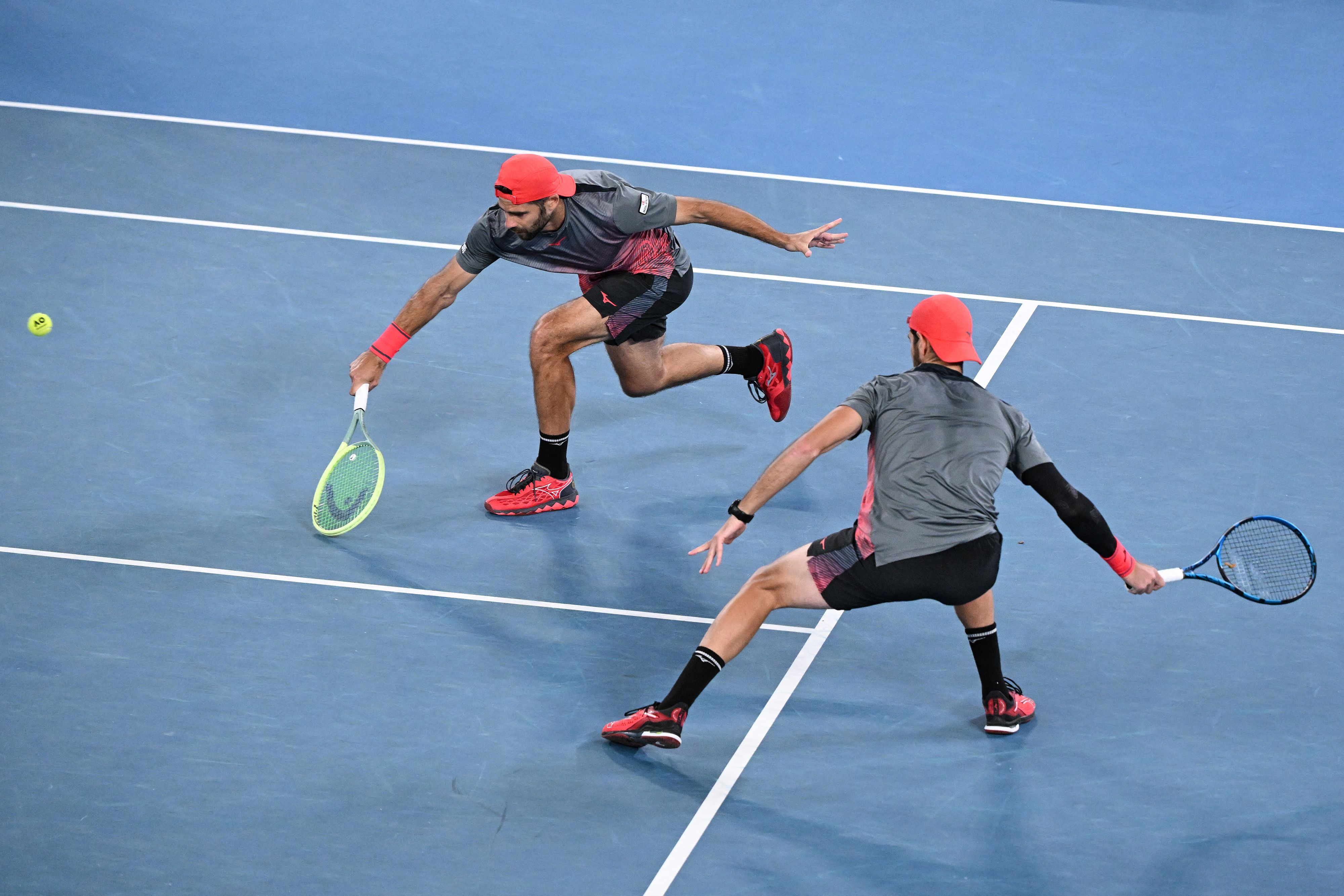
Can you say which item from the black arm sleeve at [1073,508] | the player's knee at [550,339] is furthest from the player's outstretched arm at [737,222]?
the black arm sleeve at [1073,508]

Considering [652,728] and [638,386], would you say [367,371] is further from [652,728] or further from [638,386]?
[652,728]

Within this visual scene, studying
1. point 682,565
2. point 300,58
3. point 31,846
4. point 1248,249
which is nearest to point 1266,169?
point 1248,249

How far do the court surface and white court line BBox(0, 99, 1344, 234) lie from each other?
0.25 ft

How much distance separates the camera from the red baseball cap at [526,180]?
6.62m

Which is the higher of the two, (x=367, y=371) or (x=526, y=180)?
(x=526, y=180)

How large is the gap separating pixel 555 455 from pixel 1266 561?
308 cm

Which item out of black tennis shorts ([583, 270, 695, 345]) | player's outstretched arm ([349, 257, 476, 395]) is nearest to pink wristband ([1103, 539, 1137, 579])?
black tennis shorts ([583, 270, 695, 345])

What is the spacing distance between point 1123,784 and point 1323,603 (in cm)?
163

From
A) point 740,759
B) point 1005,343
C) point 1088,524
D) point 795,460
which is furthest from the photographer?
point 1005,343

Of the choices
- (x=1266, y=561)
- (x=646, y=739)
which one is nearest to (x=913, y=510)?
(x=646, y=739)

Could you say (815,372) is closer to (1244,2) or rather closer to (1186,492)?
(1186,492)

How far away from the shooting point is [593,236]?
7.06 metres

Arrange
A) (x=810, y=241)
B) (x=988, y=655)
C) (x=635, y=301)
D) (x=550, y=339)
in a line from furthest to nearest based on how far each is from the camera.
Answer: (x=810, y=241) < (x=635, y=301) < (x=550, y=339) < (x=988, y=655)

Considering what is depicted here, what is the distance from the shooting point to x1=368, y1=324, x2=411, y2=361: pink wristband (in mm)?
6895
